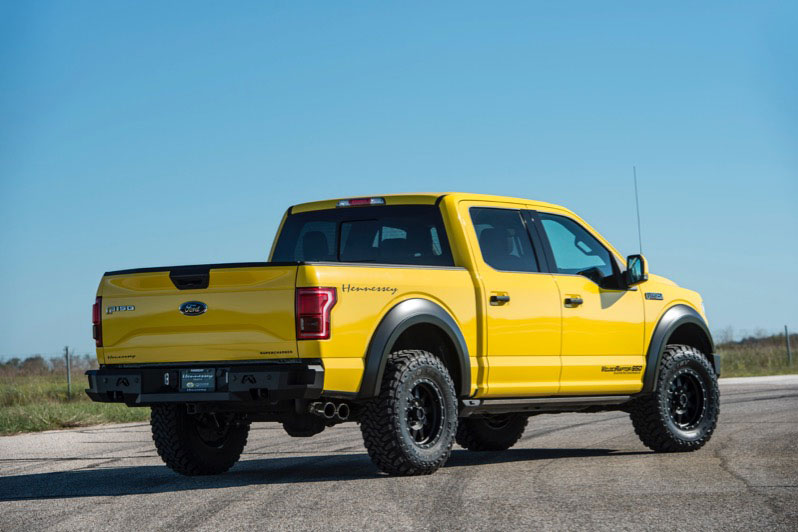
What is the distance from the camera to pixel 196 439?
10.2 m

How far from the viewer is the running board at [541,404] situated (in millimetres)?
9938

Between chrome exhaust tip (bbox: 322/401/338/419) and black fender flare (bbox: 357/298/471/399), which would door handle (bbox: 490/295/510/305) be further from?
chrome exhaust tip (bbox: 322/401/338/419)

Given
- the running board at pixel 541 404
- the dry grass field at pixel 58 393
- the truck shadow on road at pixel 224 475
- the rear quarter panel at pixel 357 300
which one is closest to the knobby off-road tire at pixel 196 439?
the truck shadow on road at pixel 224 475

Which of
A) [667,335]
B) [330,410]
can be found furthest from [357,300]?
[667,335]

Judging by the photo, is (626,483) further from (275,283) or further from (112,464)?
(112,464)

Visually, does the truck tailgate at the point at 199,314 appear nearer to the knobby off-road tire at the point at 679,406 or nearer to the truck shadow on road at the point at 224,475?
the truck shadow on road at the point at 224,475

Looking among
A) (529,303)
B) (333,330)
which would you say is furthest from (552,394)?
(333,330)

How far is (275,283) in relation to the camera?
8672 mm

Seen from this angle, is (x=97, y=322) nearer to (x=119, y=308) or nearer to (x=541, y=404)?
(x=119, y=308)

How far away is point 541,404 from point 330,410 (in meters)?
2.34

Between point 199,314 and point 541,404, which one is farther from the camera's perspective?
point 541,404

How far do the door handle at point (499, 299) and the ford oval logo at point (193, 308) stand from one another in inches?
92.6

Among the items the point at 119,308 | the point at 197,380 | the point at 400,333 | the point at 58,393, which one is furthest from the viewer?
the point at 58,393

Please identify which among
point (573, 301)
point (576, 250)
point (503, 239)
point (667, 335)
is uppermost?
point (503, 239)
